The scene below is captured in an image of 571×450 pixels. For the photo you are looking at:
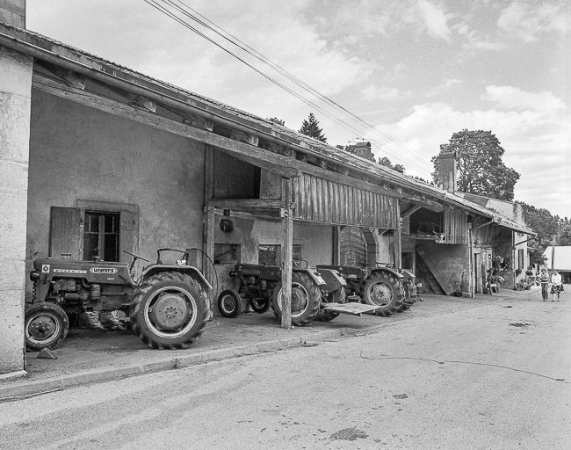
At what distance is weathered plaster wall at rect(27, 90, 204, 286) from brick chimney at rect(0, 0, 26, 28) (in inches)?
109

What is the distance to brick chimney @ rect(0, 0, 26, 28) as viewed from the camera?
21.1ft

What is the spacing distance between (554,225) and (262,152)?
213ft

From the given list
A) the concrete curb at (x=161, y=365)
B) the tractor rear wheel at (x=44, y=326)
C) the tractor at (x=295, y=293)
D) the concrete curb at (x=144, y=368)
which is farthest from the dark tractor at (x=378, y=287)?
the tractor rear wheel at (x=44, y=326)

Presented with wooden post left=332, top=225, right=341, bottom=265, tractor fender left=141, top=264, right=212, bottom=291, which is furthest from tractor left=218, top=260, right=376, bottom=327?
wooden post left=332, top=225, right=341, bottom=265

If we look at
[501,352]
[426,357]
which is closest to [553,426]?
[426,357]

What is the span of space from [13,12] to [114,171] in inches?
165

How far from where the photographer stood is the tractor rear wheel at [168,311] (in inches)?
300

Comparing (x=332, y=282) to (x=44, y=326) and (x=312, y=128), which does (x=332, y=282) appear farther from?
(x=312, y=128)

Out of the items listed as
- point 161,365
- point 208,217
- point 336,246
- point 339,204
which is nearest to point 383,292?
point 339,204

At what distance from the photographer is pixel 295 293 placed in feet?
36.2

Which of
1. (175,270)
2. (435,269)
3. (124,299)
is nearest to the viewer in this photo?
(124,299)

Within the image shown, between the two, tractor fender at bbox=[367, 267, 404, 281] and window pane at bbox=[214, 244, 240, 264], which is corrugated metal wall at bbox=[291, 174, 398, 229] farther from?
window pane at bbox=[214, 244, 240, 264]

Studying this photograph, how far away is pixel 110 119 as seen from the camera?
10445mm

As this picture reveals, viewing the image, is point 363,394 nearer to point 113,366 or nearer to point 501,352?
point 113,366
